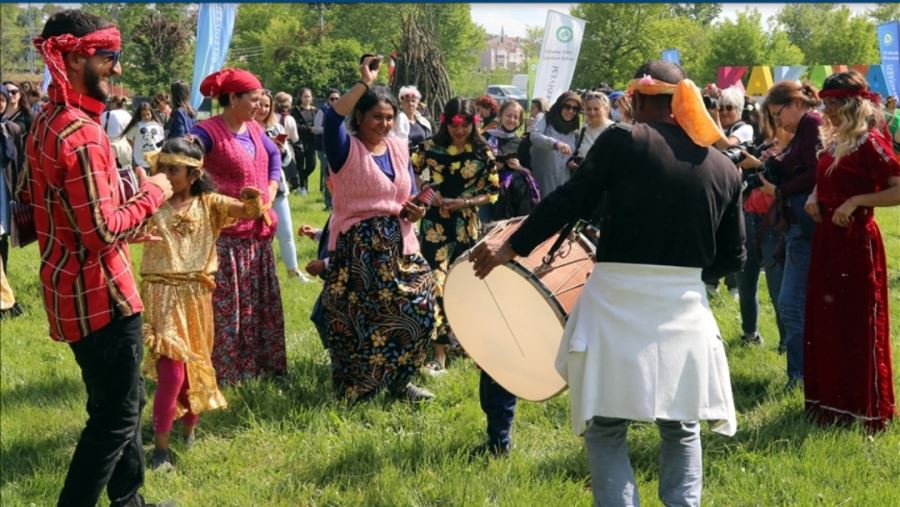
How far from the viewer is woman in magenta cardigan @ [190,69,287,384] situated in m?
5.32

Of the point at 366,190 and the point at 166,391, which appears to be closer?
the point at 166,391

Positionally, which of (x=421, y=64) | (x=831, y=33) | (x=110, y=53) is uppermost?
(x=831, y=33)

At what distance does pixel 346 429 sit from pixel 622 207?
2.38m

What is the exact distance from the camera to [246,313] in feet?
18.7

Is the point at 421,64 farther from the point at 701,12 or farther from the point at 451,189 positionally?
the point at 701,12

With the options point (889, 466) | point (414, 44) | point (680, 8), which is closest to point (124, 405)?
point (889, 466)

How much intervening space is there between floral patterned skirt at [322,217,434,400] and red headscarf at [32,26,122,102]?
2.19 meters

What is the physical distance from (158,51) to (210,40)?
86.6ft

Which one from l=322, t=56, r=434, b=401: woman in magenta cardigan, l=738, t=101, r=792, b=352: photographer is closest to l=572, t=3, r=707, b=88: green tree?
l=738, t=101, r=792, b=352: photographer

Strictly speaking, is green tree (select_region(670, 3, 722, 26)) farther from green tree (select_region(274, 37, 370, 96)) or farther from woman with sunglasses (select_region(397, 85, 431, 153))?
woman with sunglasses (select_region(397, 85, 431, 153))

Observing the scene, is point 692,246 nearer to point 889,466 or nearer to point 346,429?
point 889,466

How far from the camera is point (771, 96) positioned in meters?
5.62

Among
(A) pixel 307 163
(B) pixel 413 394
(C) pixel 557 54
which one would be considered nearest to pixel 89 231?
(B) pixel 413 394

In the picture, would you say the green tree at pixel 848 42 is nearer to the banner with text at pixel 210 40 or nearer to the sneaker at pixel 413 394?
the banner with text at pixel 210 40
